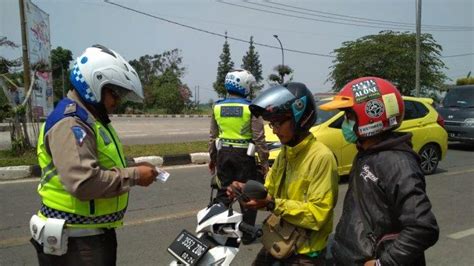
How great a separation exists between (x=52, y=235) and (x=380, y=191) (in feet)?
5.00

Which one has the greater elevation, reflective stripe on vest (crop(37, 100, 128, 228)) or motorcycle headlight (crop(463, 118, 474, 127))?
reflective stripe on vest (crop(37, 100, 128, 228))

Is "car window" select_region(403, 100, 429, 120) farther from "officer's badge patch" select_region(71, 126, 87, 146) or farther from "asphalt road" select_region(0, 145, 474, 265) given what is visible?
"officer's badge patch" select_region(71, 126, 87, 146)

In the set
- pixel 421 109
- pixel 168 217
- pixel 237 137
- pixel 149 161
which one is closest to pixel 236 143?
pixel 237 137

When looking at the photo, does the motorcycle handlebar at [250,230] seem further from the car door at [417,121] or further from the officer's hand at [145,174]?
the car door at [417,121]

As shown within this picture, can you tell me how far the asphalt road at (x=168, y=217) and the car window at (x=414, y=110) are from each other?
133 cm

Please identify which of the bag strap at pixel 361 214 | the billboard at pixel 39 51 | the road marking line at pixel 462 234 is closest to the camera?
the bag strap at pixel 361 214

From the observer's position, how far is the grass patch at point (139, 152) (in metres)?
9.32

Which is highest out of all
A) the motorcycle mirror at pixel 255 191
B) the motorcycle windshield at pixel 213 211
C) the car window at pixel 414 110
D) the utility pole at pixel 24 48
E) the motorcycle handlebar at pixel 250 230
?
the utility pole at pixel 24 48

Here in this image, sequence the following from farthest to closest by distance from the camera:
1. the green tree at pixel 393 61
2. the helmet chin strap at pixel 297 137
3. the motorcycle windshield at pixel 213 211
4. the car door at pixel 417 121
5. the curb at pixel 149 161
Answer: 1. the green tree at pixel 393 61
2. the car door at pixel 417 121
3. the curb at pixel 149 161
4. the helmet chin strap at pixel 297 137
5. the motorcycle windshield at pixel 213 211

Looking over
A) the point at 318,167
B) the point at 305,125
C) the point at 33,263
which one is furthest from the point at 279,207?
A: the point at 33,263

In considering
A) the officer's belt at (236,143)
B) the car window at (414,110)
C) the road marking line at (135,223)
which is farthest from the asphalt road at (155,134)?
the officer's belt at (236,143)

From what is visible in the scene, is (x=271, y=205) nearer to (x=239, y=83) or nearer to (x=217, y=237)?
(x=217, y=237)

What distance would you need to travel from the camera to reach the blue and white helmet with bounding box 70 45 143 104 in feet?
6.89

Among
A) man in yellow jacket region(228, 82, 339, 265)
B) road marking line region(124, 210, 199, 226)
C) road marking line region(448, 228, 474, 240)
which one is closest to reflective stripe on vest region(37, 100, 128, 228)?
man in yellow jacket region(228, 82, 339, 265)
